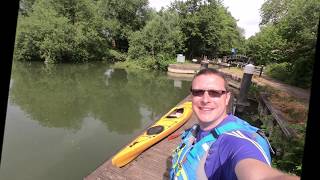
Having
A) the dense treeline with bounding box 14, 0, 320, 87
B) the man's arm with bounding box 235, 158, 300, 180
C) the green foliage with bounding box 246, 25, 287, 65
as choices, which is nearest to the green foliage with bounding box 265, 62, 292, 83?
the green foliage with bounding box 246, 25, 287, 65

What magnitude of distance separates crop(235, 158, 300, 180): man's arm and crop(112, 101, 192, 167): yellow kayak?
14.9ft

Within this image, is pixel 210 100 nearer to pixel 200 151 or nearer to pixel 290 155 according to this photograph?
pixel 200 151

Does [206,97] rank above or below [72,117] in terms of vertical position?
above

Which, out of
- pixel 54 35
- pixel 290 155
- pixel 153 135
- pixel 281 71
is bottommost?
pixel 153 135

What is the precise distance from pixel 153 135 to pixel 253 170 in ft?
18.8

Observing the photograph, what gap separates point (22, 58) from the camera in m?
29.0

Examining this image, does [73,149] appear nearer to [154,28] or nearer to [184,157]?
[184,157]

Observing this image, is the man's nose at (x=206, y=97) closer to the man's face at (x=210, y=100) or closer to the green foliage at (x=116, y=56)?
the man's face at (x=210, y=100)

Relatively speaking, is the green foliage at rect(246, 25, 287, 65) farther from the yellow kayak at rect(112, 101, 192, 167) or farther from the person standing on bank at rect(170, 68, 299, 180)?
the person standing on bank at rect(170, 68, 299, 180)

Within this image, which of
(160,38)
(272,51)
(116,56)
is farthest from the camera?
(116,56)

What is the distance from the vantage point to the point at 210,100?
7.16ft

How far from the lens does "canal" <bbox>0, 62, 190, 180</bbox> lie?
7859 mm

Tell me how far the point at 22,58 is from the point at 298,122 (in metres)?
27.6

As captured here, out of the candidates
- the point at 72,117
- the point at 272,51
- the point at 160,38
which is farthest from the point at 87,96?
the point at 160,38
